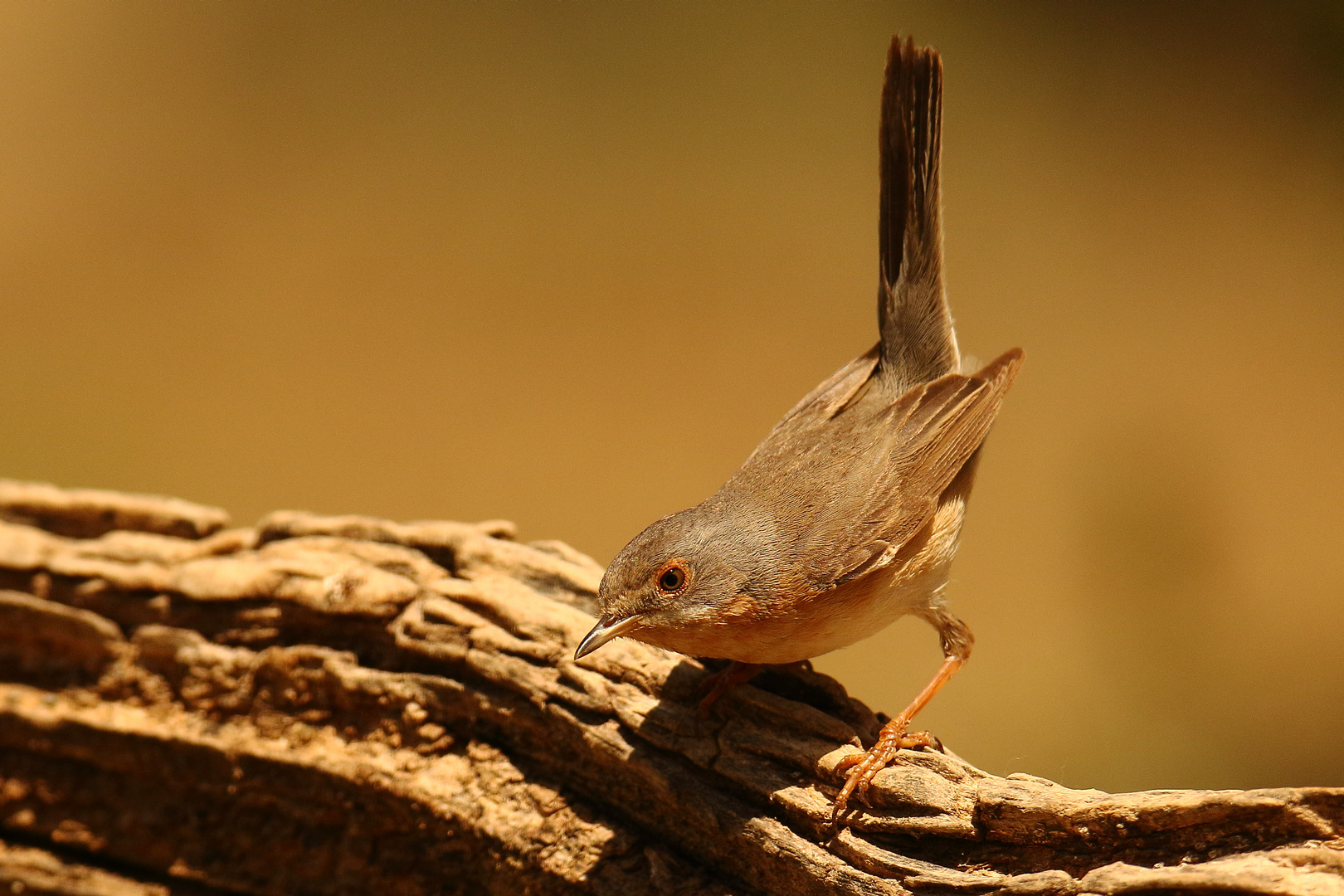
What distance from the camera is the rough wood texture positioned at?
2273 mm

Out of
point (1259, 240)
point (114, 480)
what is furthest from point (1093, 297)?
point (114, 480)

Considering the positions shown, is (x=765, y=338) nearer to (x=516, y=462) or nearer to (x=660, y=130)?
(x=660, y=130)

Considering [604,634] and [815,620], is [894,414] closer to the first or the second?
[815,620]

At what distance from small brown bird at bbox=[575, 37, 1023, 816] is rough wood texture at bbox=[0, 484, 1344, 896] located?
0.22m

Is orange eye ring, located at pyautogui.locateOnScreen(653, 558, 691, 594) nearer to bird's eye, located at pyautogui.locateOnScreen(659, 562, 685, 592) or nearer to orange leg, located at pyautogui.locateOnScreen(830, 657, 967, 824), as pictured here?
bird's eye, located at pyautogui.locateOnScreen(659, 562, 685, 592)

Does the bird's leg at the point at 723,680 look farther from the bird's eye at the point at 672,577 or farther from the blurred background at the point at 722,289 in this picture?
the blurred background at the point at 722,289

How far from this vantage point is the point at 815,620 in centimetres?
265

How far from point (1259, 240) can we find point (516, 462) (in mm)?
4615

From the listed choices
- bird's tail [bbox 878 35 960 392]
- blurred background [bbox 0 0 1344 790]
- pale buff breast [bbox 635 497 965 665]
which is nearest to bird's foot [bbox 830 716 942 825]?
pale buff breast [bbox 635 497 965 665]

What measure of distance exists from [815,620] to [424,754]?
146 cm

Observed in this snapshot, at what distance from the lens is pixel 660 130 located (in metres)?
5.63

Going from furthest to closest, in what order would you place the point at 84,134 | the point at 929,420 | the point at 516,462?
1. the point at 516,462
2. the point at 84,134
3. the point at 929,420

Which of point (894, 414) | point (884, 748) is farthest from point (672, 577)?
point (894, 414)

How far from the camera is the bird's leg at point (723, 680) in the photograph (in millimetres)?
2793
